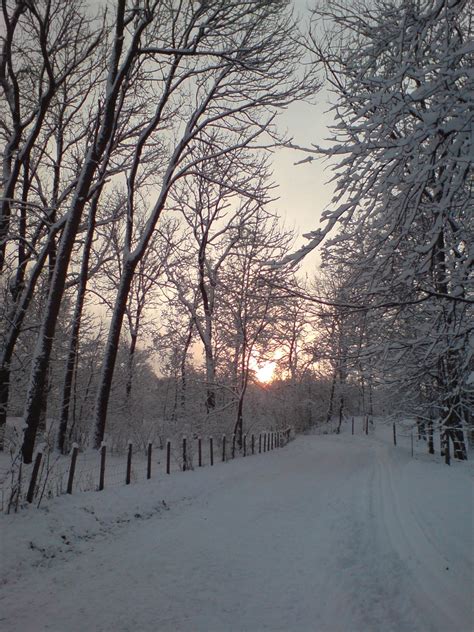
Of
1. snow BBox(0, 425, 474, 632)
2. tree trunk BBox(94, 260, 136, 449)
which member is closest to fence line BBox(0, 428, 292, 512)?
snow BBox(0, 425, 474, 632)

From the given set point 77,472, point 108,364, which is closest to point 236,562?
point 77,472

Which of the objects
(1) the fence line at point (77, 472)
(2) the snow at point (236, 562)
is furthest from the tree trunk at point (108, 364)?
(2) the snow at point (236, 562)

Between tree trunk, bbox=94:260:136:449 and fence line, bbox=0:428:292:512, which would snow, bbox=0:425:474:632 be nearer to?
fence line, bbox=0:428:292:512

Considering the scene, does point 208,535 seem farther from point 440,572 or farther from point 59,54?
point 59,54

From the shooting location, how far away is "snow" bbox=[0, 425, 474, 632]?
378cm

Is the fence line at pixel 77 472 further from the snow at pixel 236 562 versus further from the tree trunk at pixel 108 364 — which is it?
the tree trunk at pixel 108 364

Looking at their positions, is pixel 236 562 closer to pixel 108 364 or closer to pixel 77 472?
pixel 77 472

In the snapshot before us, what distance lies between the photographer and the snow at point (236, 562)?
3.78m

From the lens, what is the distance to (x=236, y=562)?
512 cm

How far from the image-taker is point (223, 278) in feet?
70.3

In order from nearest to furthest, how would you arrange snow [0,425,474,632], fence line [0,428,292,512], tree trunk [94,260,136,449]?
snow [0,425,474,632], fence line [0,428,292,512], tree trunk [94,260,136,449]

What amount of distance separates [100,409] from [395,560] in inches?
418

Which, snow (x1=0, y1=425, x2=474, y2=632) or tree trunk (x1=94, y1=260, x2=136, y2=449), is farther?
Answer: tree trunk (x1=94, y1=260, x2=136, y2=449)

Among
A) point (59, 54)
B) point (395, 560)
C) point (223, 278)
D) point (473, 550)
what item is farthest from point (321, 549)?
point (223, 278)
